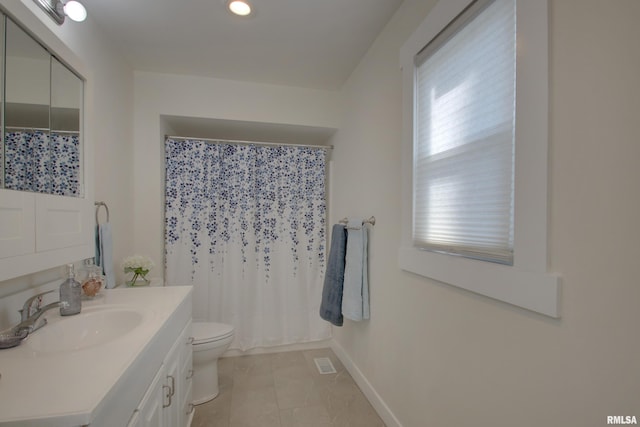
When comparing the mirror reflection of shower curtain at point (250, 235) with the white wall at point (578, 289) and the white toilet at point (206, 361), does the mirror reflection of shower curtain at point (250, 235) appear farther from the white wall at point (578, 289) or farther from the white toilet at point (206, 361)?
the white wall at point (578, 289)

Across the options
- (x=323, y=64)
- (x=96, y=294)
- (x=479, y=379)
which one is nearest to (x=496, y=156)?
(x=479, y=379)

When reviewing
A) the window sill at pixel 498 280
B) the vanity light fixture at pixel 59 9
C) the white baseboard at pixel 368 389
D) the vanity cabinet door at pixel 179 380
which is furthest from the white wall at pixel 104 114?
the white baseboard at pixel 368 389

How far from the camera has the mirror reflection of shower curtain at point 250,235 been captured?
2621mm

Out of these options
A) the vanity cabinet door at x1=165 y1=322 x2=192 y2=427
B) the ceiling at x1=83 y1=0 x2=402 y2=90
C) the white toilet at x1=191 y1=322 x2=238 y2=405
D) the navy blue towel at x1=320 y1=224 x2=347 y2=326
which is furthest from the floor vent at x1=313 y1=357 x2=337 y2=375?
the ceiling at x1=83 y1=0 x2=402 y2=90

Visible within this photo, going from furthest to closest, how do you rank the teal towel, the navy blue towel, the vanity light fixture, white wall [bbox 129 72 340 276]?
white wall [bbox 129 72 340 276], the navy blue towel, the teal towel, the vanity light fixture

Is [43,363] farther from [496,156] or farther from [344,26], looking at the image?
[344,26]

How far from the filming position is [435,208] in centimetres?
143

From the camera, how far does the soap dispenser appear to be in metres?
1.30

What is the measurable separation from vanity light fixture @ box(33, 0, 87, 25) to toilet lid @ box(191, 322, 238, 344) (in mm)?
1829

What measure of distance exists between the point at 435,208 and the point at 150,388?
136 centimetres

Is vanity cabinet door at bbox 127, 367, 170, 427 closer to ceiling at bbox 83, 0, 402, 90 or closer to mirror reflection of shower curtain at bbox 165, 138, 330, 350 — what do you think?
mirror reflection of shower curtain at bbox 165, 138, 330, 350

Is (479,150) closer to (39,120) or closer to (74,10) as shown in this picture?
(39,120)

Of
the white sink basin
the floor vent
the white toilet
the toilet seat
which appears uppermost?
the white sink basin
